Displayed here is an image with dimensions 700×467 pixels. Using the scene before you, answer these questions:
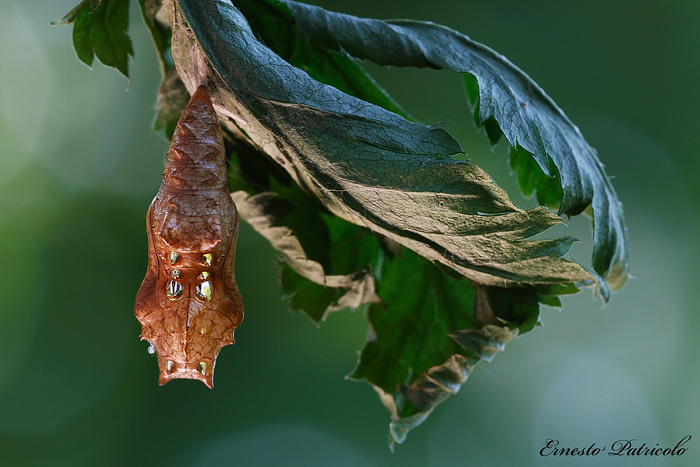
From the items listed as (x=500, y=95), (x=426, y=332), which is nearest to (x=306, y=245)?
(x=426, y=332)

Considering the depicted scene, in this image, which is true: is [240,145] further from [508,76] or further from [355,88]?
[508,76]

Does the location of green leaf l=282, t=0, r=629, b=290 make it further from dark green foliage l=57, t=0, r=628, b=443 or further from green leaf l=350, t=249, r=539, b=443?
green leaf l=350, t=249, r=539, b=443

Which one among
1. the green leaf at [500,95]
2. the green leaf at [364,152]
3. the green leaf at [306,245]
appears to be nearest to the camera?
the green leaf at [364,152]

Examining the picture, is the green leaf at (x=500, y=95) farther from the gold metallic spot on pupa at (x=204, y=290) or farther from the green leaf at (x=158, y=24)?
the gold metallic spot on pupa at (x=204, y=290)

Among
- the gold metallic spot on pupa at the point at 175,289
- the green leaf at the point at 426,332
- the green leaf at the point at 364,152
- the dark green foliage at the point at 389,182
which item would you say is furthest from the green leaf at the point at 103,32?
the green leaf at the point at 426,332

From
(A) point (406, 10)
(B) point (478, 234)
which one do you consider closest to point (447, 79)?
(A) point (406, 10)

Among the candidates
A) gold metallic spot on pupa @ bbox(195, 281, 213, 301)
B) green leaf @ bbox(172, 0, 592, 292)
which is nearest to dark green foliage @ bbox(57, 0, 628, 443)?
green leaf @ bbox(172, 0, 592, 292)
